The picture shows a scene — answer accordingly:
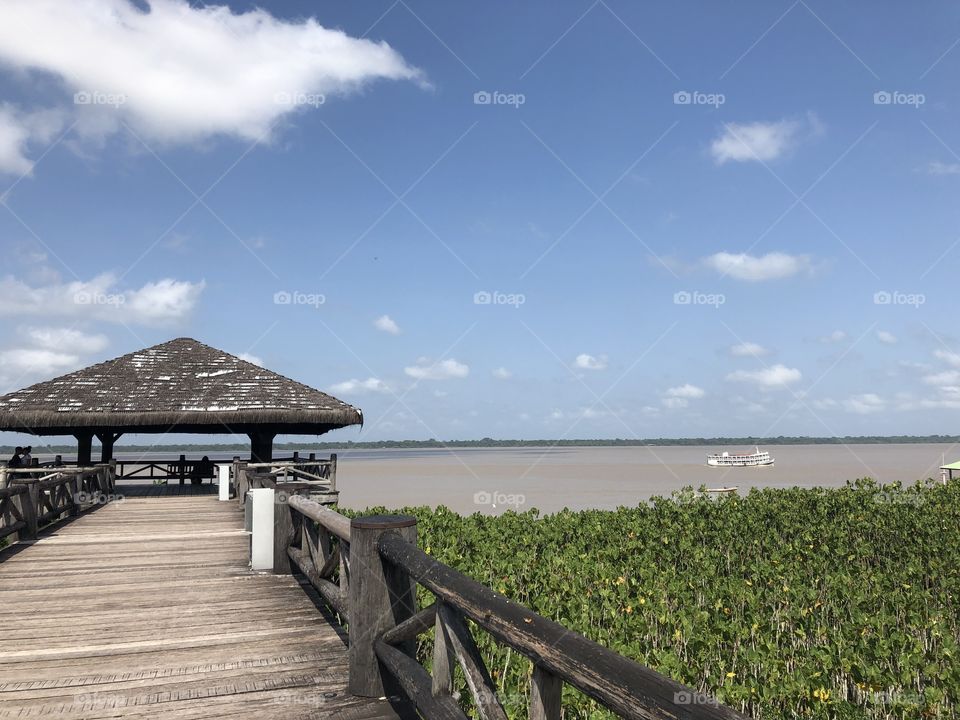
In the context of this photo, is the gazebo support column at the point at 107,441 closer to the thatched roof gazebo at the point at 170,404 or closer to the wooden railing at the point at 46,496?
the thatched roof gazebo at the point at 170,404

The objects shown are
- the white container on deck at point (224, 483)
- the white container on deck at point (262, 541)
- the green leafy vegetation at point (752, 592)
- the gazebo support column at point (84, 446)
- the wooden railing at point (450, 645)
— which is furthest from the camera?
the gazebo support column at point (84, 446)

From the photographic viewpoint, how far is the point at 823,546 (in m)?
11.2

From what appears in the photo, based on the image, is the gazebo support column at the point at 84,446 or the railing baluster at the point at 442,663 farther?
the gazebo support column at the point at 84,446

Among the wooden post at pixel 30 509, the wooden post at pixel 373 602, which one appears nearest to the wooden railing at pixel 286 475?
the wooden post at pixel 30 509

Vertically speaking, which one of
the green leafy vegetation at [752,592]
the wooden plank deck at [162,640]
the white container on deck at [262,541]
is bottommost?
the green leafy vegetation at [752,592]

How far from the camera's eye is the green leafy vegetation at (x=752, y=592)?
5.64 metres

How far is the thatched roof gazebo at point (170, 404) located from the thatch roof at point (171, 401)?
3cm

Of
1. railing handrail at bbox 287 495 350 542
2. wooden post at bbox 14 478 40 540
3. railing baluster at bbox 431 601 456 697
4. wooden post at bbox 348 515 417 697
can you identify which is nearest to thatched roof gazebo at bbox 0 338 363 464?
wooden post at bbox 14 478 40 540

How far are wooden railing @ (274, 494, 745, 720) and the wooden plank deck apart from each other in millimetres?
333

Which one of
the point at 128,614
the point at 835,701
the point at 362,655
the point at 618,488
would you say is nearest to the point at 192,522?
the point at 128,614

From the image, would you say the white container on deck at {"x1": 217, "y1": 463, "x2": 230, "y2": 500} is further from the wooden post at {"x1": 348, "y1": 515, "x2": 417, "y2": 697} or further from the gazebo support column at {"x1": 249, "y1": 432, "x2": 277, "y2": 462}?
the wooden post at {"x1": 348, "y1": 515, "x2": 417, "y2": 697}

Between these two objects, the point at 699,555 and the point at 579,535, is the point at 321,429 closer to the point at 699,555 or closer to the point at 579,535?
the point at 579,535

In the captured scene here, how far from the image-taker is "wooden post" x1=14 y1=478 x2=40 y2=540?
10172mm

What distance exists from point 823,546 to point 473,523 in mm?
5792
